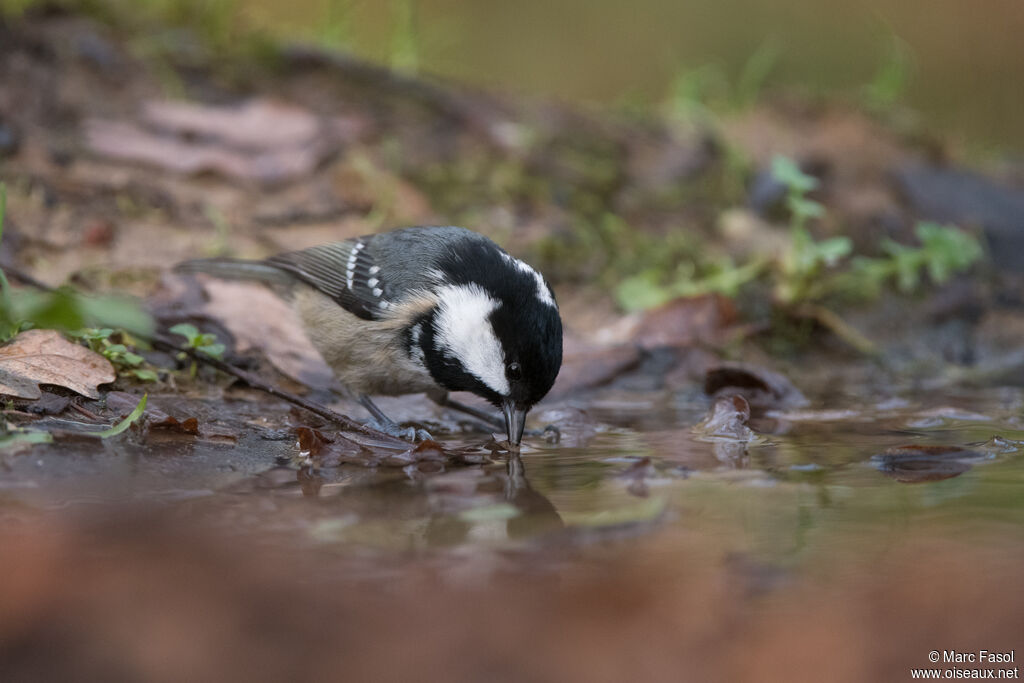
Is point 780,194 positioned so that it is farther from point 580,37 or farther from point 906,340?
point 580,37

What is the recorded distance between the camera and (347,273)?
161 inches

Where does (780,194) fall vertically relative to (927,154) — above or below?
below

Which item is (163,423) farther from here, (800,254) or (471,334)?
(800,254)

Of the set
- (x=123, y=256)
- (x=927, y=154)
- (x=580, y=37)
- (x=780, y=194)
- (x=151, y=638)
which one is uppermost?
(x=580, y=37)

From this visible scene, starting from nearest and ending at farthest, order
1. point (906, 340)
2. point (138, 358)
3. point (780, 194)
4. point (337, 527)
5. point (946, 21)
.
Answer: point (337, 527) → point (138, 358) → point (906, 340) → point (780, 194) → point (946, 21)

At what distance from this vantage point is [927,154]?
254 inches

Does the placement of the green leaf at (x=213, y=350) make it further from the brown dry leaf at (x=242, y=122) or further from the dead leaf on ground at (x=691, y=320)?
the brown dry leaf at (x=242, y=122)

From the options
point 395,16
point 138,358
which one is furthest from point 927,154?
point 138,358

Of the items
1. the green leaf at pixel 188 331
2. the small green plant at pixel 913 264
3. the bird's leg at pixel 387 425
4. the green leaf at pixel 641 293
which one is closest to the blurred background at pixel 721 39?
the small green plant at pixel 913 264

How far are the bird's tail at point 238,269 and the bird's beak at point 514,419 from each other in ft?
4.65

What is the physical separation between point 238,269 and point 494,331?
1516 mm

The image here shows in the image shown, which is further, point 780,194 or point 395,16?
point 395,16

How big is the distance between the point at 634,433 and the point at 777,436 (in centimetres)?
49

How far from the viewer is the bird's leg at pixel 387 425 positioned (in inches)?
131
